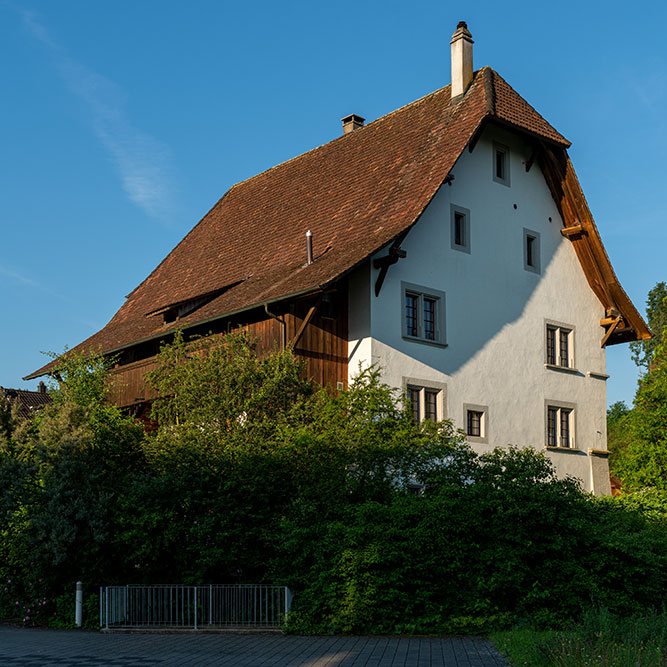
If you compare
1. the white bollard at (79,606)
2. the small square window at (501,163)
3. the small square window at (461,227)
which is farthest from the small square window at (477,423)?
the white bollard at (79,606)

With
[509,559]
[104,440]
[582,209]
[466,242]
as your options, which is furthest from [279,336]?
[582,209]

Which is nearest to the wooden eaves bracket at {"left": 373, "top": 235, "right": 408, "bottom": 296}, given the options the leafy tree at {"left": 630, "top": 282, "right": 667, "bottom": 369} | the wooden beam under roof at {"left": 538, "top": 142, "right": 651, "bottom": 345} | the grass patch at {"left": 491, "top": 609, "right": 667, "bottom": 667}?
the wooden beam under roof at {"left": 538, "top": 142, "right": 651, "bottom": 345}

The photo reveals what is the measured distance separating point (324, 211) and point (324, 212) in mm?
74

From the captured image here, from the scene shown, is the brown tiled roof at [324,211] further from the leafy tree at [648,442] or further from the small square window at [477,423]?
the leafy tree at [648,442]

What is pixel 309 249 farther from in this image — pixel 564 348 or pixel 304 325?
pixel 564 348

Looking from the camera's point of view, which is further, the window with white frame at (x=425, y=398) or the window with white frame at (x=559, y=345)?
the window with white frame at (x=559, y=345)

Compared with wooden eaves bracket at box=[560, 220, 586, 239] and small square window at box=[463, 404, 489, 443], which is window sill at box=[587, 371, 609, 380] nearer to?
wooden eaves bracket at box=[560, 220, 586, 239]

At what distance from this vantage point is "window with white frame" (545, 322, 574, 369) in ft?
99.7

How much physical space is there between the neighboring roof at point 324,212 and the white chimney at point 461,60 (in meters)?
0.31

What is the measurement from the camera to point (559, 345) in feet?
100

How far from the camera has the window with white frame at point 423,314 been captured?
85.9 ft

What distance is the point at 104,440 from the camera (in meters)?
21.8

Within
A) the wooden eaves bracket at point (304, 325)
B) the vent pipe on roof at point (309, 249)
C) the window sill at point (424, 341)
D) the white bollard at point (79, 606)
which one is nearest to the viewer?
the white bollard at point (79, 606)

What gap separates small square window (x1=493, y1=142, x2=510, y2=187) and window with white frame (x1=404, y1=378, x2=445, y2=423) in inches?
284
